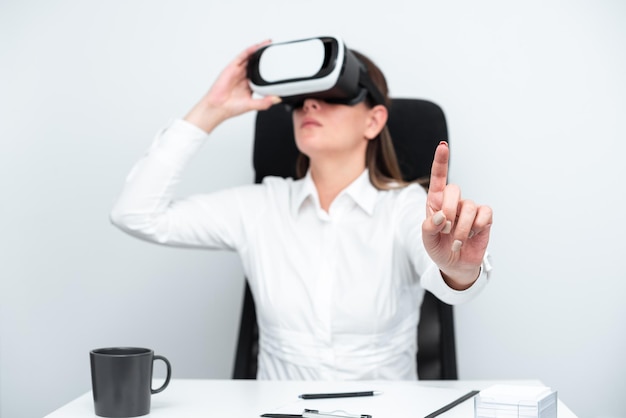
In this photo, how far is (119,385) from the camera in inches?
37.9

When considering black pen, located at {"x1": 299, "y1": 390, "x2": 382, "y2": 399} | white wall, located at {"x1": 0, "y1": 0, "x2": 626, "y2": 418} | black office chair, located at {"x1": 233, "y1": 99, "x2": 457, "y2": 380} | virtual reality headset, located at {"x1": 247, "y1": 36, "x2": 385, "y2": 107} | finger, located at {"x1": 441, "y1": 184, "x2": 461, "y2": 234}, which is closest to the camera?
finger, located at {"x1": 441, "y1": 184, "x2": 461, "y2": 234}

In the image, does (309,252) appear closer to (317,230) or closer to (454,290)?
(317,230)

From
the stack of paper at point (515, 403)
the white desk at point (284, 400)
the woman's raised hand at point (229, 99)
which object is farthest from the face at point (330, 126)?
the stack of paper at point (515, 403)

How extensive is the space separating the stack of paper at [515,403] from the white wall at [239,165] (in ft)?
4.22

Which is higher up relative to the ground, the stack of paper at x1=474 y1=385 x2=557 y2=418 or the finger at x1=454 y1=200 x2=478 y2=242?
the finger at x1=454 y1=200 x2=478 y2=242

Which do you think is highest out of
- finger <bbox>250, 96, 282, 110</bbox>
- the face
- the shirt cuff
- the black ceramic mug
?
finger <bbox>250, 96, 282, 110</bbox>

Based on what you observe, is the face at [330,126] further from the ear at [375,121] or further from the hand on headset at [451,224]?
the hand on headset at [451,224]

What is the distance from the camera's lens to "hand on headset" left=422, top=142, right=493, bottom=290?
35.8 inches

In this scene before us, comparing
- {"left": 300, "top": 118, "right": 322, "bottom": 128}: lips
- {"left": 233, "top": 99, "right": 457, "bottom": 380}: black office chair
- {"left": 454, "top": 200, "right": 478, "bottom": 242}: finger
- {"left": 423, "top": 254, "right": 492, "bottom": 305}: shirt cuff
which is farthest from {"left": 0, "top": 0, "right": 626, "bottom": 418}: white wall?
{"left": 454, "top": 200, "right": 478, "bottom": 242}: finger

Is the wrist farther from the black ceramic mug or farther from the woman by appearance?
the black ceramic mug

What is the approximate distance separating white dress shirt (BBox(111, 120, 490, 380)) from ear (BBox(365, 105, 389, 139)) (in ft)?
0.38

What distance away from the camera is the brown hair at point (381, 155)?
1.71 meters

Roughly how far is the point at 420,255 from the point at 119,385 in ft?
2.16

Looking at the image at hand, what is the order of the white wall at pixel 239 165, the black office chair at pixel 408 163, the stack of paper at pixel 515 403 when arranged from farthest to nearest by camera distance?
the white wall at pixel 239 165, the black office chair at pixel 408 163, the stack of paper at pixel 515 403
